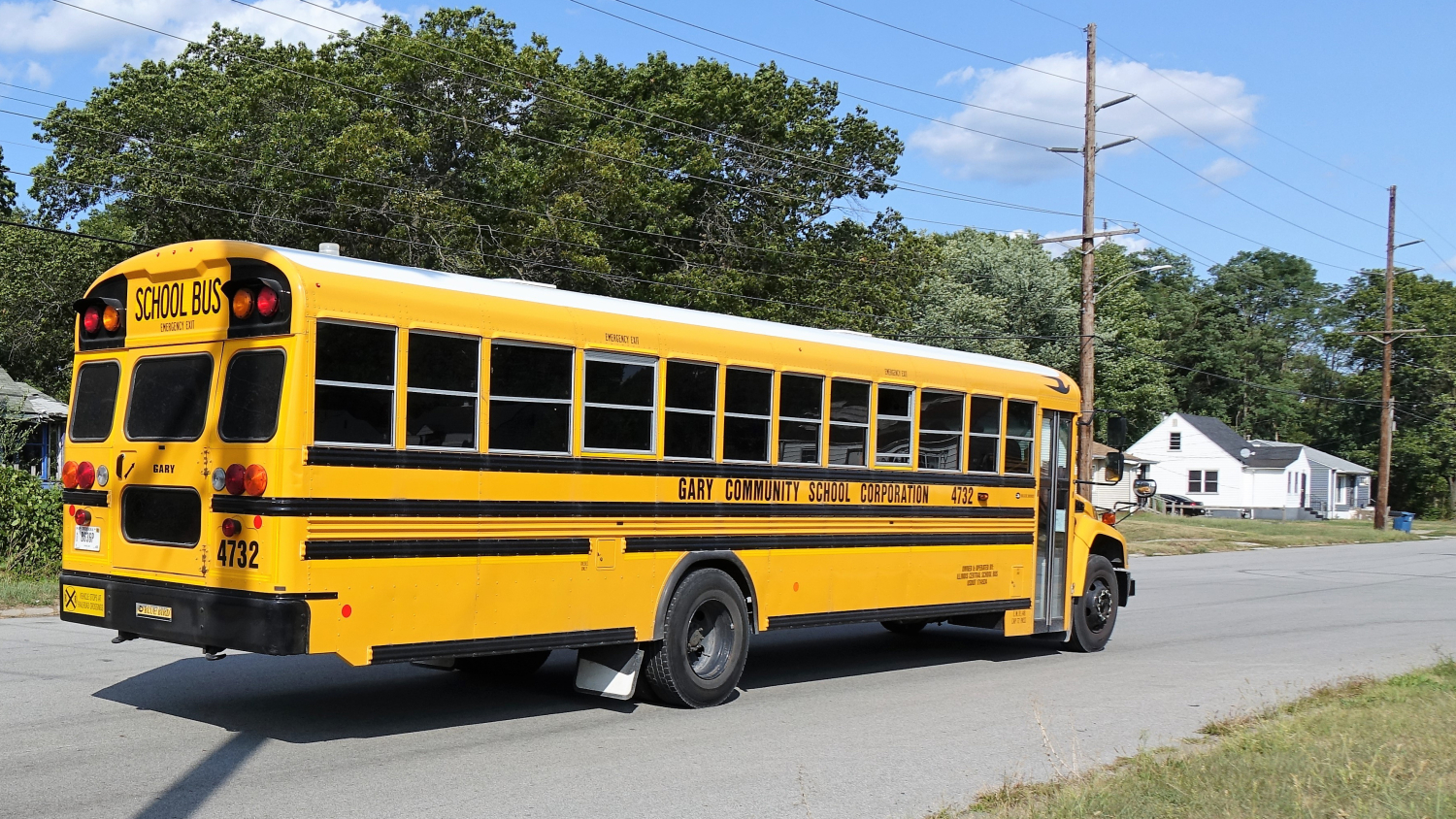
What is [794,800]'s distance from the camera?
6.70m

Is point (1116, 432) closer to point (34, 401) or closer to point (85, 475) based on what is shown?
point (85, 475)

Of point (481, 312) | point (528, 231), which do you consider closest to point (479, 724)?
point (481, 312)

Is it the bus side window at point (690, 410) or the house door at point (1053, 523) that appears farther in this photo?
the house door at point (1053, 523)

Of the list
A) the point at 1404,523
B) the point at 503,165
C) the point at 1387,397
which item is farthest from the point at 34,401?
the point at 1404,523

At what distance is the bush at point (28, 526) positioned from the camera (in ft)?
51.0

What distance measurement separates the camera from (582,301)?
28.2ft

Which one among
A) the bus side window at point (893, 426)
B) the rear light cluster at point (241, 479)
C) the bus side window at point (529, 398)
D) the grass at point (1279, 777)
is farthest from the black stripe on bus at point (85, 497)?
the bus side window at point (893, 426)

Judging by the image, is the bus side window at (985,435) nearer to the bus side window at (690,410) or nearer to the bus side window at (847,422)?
the bus side window at (847,422)

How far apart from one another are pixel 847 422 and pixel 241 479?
4897mm

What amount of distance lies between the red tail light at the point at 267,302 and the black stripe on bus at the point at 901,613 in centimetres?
435

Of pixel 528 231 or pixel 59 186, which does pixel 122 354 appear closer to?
pixel 528 231

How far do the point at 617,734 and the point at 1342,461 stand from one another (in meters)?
74.2

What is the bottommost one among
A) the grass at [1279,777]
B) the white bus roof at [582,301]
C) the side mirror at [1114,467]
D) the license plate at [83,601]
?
the grass at [1279,777]

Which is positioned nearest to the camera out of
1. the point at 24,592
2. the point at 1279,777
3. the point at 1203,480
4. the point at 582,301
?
the point at 1279,777
